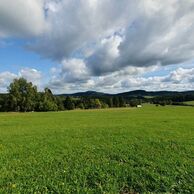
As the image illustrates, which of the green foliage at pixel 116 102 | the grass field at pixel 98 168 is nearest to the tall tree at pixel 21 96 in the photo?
the green foliage at pixel 116 102

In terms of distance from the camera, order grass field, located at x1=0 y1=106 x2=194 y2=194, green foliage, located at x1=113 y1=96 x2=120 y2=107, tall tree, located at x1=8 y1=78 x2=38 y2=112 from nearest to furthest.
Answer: grass field, located at x1=0 y1=106 x2=194 y2=194, tall tree, located at x1=8 y1=78 x2=38 y2=112, green foliage, located at x1=113 y1=96 x2=120 y2=107

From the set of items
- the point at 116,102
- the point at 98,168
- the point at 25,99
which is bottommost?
the point at 98,168

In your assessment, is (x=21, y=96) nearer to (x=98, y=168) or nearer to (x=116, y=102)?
(x=116, y=102)

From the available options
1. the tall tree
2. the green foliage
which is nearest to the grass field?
the tall tree

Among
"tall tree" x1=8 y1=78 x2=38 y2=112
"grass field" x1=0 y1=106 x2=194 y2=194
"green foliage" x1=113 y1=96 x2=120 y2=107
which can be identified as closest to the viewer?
"grass field" x1=0 y1=106 x2=194 y2=194

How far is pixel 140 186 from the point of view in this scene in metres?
10.2

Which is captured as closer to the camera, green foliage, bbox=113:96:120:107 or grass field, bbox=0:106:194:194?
grass field, bbox=0:106:194:194

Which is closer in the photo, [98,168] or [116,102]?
[98,168]

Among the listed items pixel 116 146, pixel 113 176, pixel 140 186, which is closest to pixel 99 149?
pixel 116 146

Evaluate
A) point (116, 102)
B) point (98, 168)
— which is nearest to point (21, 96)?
point (116, 102)

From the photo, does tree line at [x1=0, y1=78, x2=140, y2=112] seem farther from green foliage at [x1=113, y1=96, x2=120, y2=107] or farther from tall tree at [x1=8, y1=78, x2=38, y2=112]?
green foliage at [x1=113, y1=96, x2=120, y2=107]

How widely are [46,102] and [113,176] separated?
373 ft

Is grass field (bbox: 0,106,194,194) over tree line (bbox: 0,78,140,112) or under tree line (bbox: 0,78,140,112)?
under

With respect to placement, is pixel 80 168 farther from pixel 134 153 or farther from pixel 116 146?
pixel 116 146
